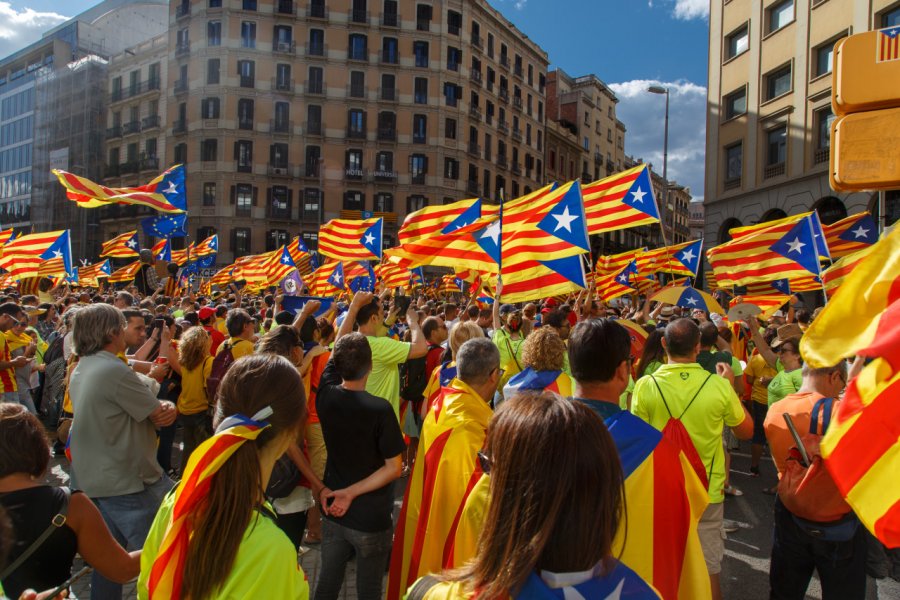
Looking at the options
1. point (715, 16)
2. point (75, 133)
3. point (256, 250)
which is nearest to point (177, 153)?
point (256, 250)

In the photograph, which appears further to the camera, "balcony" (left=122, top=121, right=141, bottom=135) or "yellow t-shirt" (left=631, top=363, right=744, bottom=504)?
"balcony" (left=122, top=121, right=141, bottom=135)

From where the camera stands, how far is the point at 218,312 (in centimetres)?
877

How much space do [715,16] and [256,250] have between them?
1195 inches

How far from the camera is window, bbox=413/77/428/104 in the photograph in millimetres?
44062

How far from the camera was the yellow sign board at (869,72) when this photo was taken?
209 cm

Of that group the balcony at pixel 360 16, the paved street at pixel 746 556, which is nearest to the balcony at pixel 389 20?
the balcony at pixel 360 16

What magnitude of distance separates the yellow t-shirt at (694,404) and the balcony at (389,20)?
4496cm

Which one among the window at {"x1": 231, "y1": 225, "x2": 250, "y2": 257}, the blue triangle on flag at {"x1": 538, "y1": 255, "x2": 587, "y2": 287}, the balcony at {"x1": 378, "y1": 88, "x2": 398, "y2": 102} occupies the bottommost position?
the blue triangle on flag at {"x1": 538, "y1": 255, "x2": 587, "y2": 287}

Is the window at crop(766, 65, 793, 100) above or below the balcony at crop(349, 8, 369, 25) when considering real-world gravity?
below

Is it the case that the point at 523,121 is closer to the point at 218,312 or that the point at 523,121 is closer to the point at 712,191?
the point at 712,191

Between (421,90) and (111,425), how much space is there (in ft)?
144

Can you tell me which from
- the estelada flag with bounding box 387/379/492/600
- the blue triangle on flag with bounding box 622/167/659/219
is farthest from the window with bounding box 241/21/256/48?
the estelada flag with bounding box 387/379/492/600

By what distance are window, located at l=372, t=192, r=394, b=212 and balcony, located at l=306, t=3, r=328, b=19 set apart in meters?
12.9

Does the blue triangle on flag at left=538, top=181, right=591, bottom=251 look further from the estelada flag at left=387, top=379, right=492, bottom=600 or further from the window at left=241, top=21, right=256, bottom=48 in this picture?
the window at left=241, top=21, right=256, bottom=48
